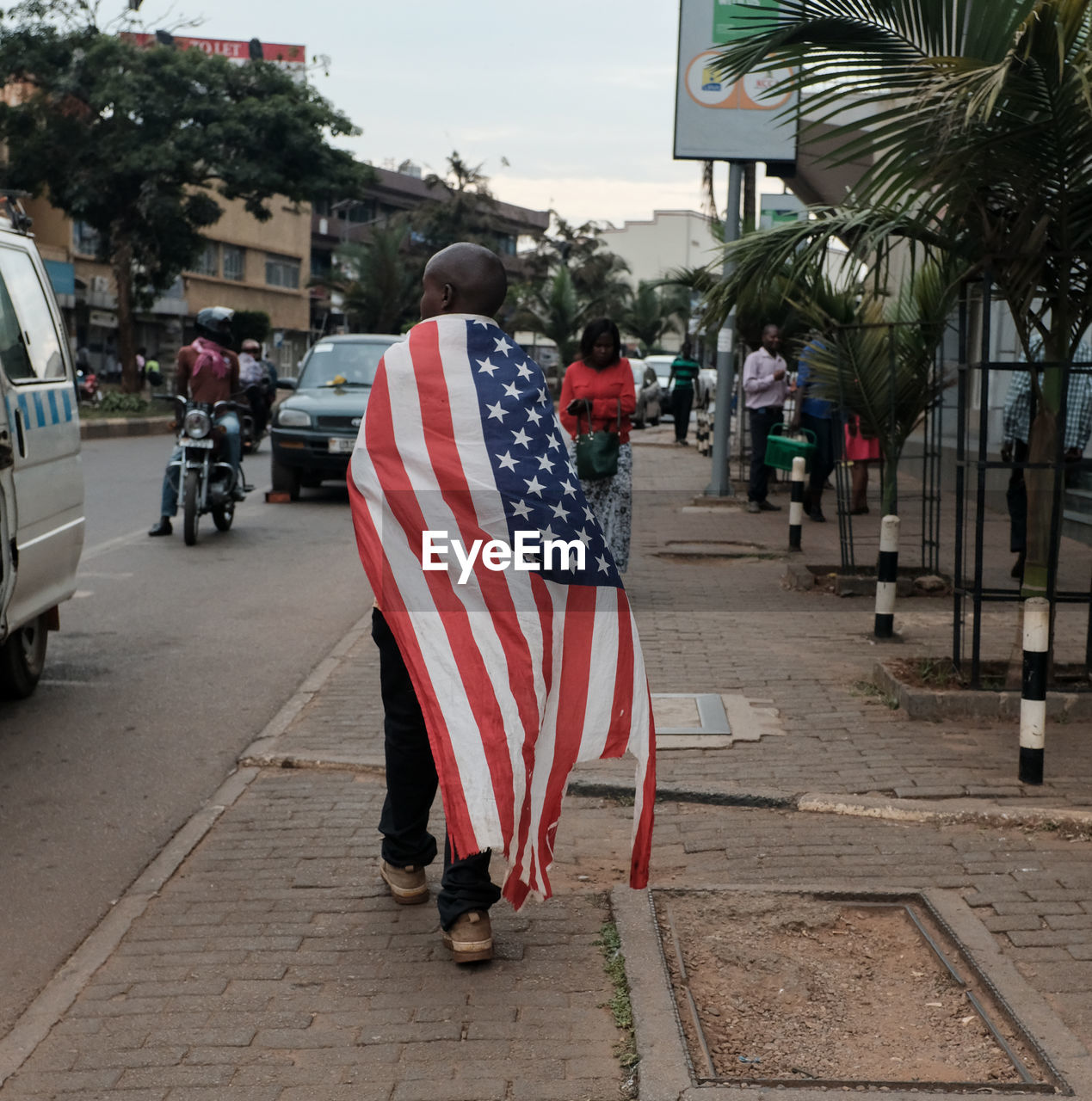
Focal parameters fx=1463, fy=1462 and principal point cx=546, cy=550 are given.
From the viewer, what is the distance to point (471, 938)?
150 inches

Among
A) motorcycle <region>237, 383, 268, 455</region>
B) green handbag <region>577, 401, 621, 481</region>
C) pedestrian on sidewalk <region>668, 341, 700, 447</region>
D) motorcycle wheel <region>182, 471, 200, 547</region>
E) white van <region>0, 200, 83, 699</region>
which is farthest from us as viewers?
pedestrian on sidewalk <region>668, 341, 700, 447</region>

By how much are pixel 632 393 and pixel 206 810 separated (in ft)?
16.2

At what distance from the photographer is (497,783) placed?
368 cm

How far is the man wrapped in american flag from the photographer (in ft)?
12.2

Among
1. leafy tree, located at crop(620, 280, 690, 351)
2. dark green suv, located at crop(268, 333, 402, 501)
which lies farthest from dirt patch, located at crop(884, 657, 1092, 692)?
leafy tree, located at crop(620, 280, 690, 351)

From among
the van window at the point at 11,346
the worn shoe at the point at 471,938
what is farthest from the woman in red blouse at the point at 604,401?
the worn shoe at the point at 471,938

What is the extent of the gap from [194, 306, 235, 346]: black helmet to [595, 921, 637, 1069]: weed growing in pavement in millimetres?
9489

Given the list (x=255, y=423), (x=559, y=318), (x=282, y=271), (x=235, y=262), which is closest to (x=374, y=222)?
(x=282, y=271)

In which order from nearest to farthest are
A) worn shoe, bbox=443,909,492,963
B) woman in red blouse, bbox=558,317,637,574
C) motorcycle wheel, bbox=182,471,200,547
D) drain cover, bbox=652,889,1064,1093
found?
1. drain cover, bbox=652,889,1064,1093
2. worn shoe, bbox=443,909,492,963
3. woman in red blouse, bbox=558,317,637,574
4. motorcycle wheel, bbox=182,471,200,547

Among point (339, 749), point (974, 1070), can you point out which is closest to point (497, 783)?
point (974, 1070)

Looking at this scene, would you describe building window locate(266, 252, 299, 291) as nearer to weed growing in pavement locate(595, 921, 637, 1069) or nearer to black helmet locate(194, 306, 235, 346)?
black helmet locate(194, 306, 235, 346)

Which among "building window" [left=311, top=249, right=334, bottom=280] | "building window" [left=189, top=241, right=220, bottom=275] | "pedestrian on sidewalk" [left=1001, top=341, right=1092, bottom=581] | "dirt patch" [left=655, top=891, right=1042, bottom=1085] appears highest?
"building window" [left=311, top=249, right=334, bottom=280]

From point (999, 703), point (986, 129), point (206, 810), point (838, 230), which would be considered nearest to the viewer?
point (206, 810)

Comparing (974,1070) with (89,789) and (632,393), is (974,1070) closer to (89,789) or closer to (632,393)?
(89,789)
